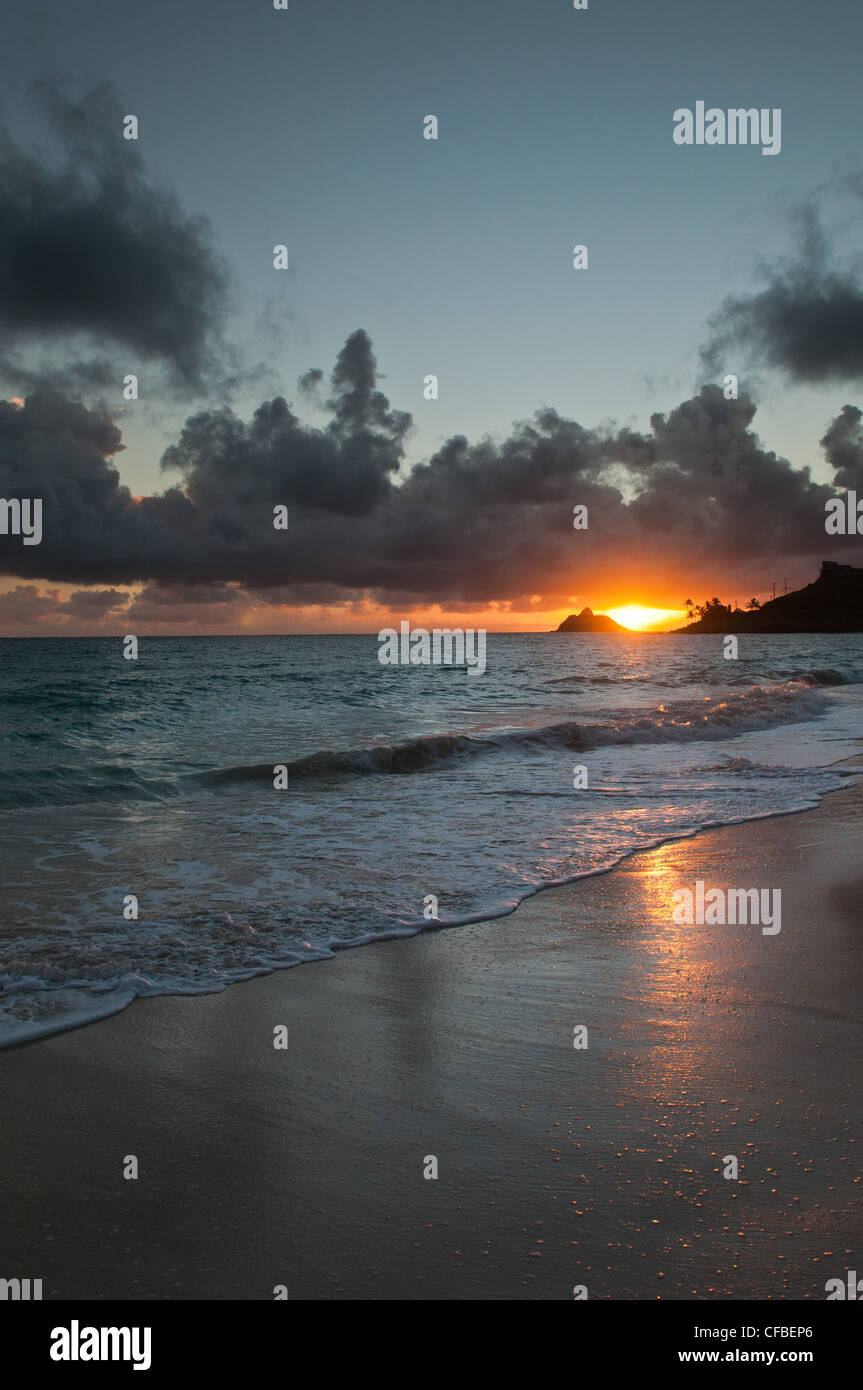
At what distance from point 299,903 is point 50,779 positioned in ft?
31.4

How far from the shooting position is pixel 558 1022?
13.8 ft

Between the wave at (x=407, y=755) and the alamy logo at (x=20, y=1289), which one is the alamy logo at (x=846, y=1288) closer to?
the alamy logo at (x=20, y=1289)

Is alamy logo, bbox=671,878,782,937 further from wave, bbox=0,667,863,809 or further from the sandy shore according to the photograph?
wave, bbox=0,667,863,809

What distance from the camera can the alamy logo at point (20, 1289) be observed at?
240cm

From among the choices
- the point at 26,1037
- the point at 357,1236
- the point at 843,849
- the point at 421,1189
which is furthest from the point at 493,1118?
the point at 843,849

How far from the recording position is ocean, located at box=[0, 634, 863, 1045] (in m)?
5.61

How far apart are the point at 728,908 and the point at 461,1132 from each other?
378 centimetres

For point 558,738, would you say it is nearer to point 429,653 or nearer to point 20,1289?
point 20,1289

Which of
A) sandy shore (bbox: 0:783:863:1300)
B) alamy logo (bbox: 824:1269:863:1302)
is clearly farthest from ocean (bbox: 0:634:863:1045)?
alamy logo (bbox: 824:1269:863:1302)
